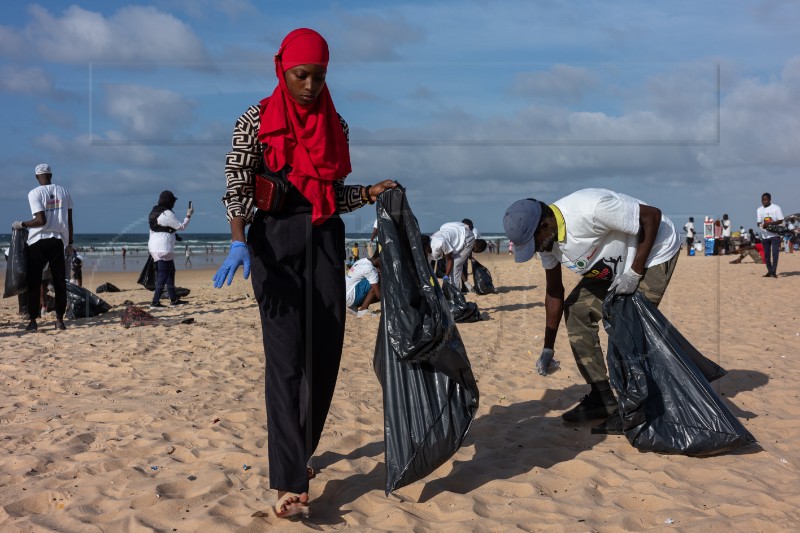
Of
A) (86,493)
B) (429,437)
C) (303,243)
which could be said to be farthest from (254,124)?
(86,493)

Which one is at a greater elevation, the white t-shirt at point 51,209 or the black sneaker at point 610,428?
the white t-shirt at point 51,209

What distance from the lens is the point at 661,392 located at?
3.89m

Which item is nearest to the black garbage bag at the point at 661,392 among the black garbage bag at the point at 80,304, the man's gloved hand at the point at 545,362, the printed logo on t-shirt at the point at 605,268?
the printed logo on t-shirt at the point at 605,268

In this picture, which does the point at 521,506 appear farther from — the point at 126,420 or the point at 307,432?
the point at 126,420

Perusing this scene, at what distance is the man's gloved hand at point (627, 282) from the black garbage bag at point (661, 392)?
67mm

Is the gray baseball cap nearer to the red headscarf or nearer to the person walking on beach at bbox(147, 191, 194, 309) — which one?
the red headscarf

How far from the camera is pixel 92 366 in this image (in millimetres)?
6074

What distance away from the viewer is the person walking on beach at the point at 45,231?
26.4 ft

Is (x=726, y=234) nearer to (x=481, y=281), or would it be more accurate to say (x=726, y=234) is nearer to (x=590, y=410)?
(x=481, y=281)

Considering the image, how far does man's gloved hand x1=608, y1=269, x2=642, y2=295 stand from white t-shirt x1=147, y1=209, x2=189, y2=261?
7.78 m

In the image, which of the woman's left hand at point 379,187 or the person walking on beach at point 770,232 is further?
the person walking on beach at point 770,232

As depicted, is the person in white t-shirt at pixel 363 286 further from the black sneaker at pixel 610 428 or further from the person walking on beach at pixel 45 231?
the black sneaker at pixel 610 428

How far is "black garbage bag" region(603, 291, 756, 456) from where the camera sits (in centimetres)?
373

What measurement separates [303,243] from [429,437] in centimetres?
99
